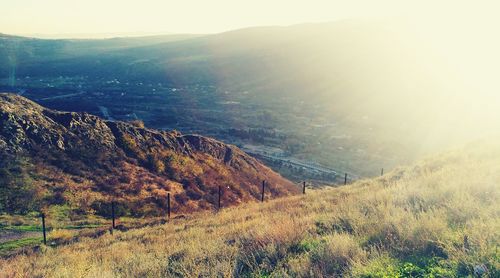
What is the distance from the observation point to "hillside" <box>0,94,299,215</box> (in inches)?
798

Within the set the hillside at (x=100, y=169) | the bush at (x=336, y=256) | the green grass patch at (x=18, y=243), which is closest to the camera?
Answer: the bush at (x=336, y=256)

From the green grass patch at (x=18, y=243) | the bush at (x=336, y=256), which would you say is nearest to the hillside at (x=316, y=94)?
the green grass patch at (x=18, y=243)

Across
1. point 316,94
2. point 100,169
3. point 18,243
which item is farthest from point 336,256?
point 316,94

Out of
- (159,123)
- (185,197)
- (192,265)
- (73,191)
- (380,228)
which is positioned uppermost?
(380,228)

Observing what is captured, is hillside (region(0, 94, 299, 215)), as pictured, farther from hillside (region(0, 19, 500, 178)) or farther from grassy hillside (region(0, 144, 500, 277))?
hillside (region(0, 19, 500, 178))

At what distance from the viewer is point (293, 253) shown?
5.96 meters

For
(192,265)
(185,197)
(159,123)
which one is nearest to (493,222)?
(192,265)

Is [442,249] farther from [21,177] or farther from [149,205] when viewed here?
[21,177]

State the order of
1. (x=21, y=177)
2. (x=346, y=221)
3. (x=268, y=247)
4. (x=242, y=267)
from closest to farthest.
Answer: (x=242, y=267), (x=268, y=247), (x=346, y=221), (x=21, y=177)

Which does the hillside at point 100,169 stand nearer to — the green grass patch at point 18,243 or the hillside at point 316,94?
the green grass patch at point 18,243

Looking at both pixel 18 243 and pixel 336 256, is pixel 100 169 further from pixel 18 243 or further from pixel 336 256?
pixel 336 256

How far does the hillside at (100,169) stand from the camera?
2027cm

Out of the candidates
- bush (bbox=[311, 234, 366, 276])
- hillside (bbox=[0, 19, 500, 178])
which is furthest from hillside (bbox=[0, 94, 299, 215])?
hillside (bbox=[0, 19, 500, 178])

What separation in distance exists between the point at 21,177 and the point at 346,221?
62.9 feet
